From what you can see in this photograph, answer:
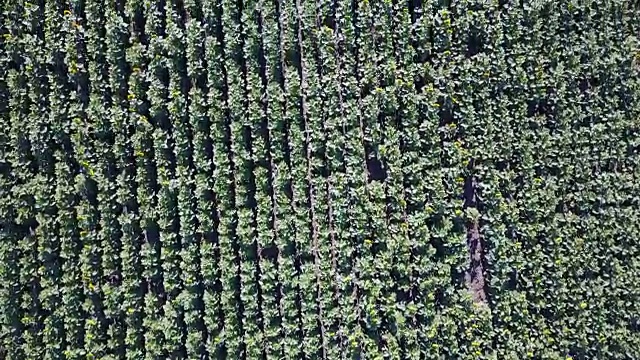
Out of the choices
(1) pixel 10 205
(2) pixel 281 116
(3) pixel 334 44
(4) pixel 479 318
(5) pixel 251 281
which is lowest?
(4) pixel 479 318

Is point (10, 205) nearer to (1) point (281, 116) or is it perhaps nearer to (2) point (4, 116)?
(2) point (4, 116)

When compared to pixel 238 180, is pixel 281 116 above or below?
above

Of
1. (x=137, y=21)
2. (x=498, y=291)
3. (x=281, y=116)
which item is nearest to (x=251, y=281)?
(x=281, y=116)

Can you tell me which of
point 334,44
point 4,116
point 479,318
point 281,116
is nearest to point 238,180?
point 281,116

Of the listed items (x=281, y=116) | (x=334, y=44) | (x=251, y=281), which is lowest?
(x=251, y=281)

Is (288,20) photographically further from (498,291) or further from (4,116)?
(498,291)

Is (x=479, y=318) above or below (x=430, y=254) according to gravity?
below
